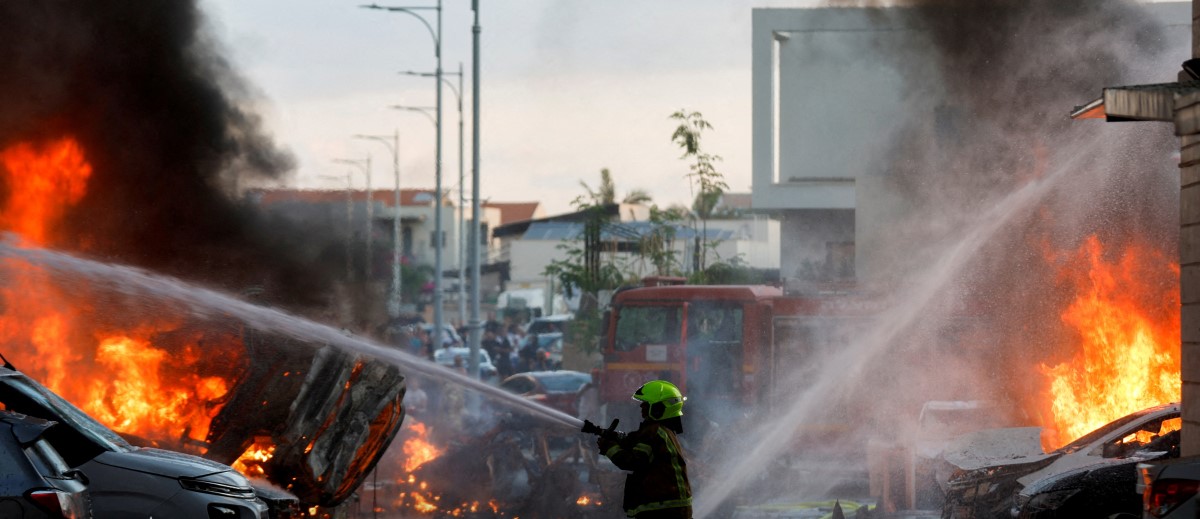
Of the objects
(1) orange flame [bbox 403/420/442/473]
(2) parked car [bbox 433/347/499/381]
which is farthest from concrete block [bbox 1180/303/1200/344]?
(2) parked car [bbox 433/347/499/381]

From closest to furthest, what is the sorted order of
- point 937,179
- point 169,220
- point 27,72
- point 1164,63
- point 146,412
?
1. point 146,412
2. point 27,72
3. point 169,220
4. point 1164,63
5. point 937,179

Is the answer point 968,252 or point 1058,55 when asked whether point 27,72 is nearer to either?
point 968,252

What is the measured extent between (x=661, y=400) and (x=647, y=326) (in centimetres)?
1183

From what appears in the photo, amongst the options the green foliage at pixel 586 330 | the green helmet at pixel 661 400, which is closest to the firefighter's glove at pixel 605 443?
the green helmet at pixel 661 400

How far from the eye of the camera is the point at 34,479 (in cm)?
600

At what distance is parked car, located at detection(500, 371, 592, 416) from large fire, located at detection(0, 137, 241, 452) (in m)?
10.1

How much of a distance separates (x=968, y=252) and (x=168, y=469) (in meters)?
14.8

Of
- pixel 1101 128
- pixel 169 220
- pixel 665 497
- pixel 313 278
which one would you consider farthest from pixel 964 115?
pixel 665 497

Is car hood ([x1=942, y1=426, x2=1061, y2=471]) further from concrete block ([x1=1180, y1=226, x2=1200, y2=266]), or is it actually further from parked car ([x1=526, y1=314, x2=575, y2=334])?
parked car ([x1=526, y1=314, x2=575, y2=334])

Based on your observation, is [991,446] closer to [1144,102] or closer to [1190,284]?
[1190,284]

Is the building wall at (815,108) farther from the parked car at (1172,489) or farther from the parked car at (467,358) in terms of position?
the parked car at (1172,489)

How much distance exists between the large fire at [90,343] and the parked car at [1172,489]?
22.4ft

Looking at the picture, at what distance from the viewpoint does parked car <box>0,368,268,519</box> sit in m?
7.55

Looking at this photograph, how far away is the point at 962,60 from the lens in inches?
867
